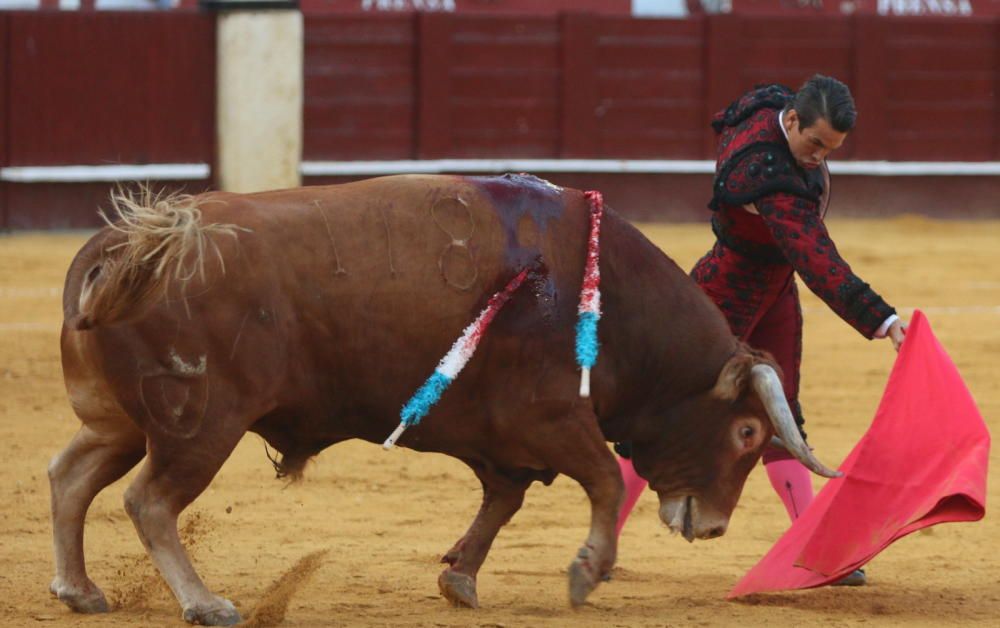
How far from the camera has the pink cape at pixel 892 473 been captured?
3834 mm

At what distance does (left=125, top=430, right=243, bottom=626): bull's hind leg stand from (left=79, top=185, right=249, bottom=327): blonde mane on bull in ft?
0.92

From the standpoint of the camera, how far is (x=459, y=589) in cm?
370

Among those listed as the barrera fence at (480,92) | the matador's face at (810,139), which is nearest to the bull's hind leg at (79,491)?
the matador's face at (810,139)

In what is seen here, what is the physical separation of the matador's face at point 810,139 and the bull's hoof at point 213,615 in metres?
1.50

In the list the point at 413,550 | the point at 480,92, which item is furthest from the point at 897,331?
the point at 480,92

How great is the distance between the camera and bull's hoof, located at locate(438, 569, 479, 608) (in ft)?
12.1

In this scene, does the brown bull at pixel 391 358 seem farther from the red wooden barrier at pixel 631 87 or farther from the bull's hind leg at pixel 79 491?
the red wooden barrier at pixel 631 87

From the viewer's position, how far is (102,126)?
10828mm

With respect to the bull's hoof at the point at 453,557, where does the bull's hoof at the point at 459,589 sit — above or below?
below

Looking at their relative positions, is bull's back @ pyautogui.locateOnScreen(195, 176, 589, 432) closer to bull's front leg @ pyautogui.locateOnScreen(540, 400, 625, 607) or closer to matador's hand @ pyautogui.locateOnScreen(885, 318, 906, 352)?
bull's front leg @ pyautogui.locateOnScreen(540, 400, 625, 607)

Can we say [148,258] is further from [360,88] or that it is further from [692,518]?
[360,88]

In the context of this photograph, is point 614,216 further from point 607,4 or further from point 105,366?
point 607,4

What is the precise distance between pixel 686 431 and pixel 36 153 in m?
7.68

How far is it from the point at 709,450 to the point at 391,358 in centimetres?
77
